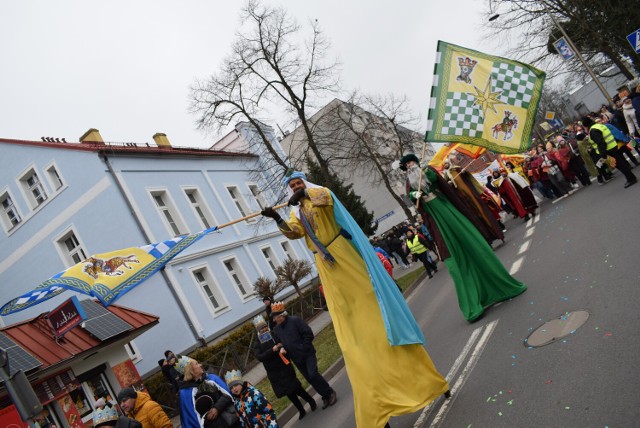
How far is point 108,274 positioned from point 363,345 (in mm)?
3146

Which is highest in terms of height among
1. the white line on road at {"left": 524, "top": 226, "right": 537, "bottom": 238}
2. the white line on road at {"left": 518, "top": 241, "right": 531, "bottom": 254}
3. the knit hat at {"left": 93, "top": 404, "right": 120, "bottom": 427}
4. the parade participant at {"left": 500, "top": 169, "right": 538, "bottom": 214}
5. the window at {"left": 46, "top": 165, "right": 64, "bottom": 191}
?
the window at {"left": 46, "top": 165, "right": 64, "bottom": 191}

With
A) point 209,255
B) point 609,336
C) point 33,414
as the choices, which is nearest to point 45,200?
point 209,255

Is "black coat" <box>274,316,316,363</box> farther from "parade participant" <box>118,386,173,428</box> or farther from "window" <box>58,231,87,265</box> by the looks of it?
"window" <box>58,231,87,265</box>

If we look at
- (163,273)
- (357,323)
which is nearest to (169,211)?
(163,273)

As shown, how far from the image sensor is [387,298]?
4.89 meters

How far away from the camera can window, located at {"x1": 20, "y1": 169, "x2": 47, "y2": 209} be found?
23141 millimetres

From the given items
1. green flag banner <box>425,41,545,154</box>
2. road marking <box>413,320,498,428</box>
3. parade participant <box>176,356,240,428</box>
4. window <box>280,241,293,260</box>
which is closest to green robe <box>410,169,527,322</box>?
road marking <box>413,320,498,428</box>

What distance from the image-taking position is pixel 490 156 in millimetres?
20891

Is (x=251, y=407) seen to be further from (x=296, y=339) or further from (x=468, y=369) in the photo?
(x=468, y=369)

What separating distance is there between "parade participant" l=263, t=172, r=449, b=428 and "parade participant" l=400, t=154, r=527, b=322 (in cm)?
211

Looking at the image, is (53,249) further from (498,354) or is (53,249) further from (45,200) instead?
(498,354)

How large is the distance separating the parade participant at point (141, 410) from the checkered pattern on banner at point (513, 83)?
19.8 ft

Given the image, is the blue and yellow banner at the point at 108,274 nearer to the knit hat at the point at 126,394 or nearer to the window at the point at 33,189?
the knit hat at the point at 126,394

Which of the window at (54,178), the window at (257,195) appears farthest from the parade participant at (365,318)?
the window at (257,195)
